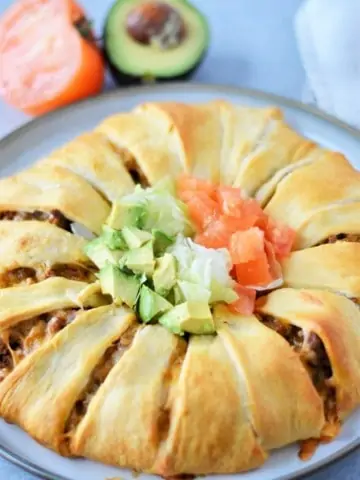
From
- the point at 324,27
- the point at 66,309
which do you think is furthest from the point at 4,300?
the point at 324,27

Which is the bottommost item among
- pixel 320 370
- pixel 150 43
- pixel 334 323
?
pixel 320 370

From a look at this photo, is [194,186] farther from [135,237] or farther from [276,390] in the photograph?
[276,390]

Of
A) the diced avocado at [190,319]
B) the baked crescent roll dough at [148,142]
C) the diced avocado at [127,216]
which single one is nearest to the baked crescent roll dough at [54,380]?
the diced avocado at [190,319]

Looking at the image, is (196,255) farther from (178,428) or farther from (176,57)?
(176,57)

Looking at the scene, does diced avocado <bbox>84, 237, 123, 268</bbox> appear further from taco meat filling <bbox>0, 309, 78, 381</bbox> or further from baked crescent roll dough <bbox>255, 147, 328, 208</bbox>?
baked crescent roll dough <bbox>255, 147, 328, 208</bbox>

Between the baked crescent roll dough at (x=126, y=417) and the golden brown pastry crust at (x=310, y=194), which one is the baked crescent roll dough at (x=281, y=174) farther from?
the baked crescent roll dough at (x=126, y=417)

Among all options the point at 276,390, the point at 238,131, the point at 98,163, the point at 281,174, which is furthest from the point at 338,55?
the point at 276,390
